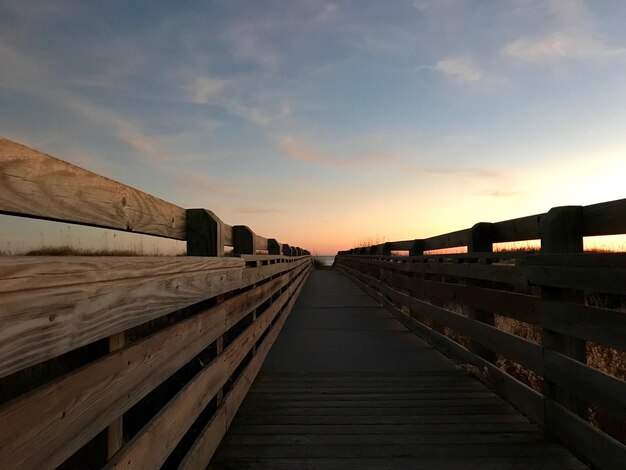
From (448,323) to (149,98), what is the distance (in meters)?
6.23

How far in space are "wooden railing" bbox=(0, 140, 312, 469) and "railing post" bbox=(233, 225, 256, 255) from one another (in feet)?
5.34

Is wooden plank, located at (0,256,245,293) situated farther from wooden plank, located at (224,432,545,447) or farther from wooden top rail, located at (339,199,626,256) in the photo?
wooden top rail, located at (339,199,626,256)

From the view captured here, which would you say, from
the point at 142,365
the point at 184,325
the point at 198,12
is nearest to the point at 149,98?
the point at 198,12

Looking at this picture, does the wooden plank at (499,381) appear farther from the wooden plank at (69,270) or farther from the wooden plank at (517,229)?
the wooden plank at (69,270)

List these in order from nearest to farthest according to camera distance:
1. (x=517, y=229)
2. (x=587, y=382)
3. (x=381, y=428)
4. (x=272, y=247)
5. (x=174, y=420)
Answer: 1. (x=174, y=420)
2. (x=587, y=382)
3. (x=381, y=428)
4. (x=517, y=229)
5. (x=272, y=247)

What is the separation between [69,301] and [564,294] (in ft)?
9.59

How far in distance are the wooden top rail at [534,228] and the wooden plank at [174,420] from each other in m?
2.40

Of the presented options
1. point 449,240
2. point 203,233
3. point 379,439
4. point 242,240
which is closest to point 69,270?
point 203,233

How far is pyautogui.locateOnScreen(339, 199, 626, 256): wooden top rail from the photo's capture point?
276 centimetres

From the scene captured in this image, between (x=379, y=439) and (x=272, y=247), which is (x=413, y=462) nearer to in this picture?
(x=379, y=439)

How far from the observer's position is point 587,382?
2736mm

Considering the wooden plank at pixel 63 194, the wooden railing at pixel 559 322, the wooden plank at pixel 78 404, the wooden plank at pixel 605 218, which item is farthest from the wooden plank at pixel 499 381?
the wooden plank at pixel 63 194

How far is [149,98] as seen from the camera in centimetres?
840

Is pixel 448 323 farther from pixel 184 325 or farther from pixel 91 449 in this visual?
pixel 91 449
